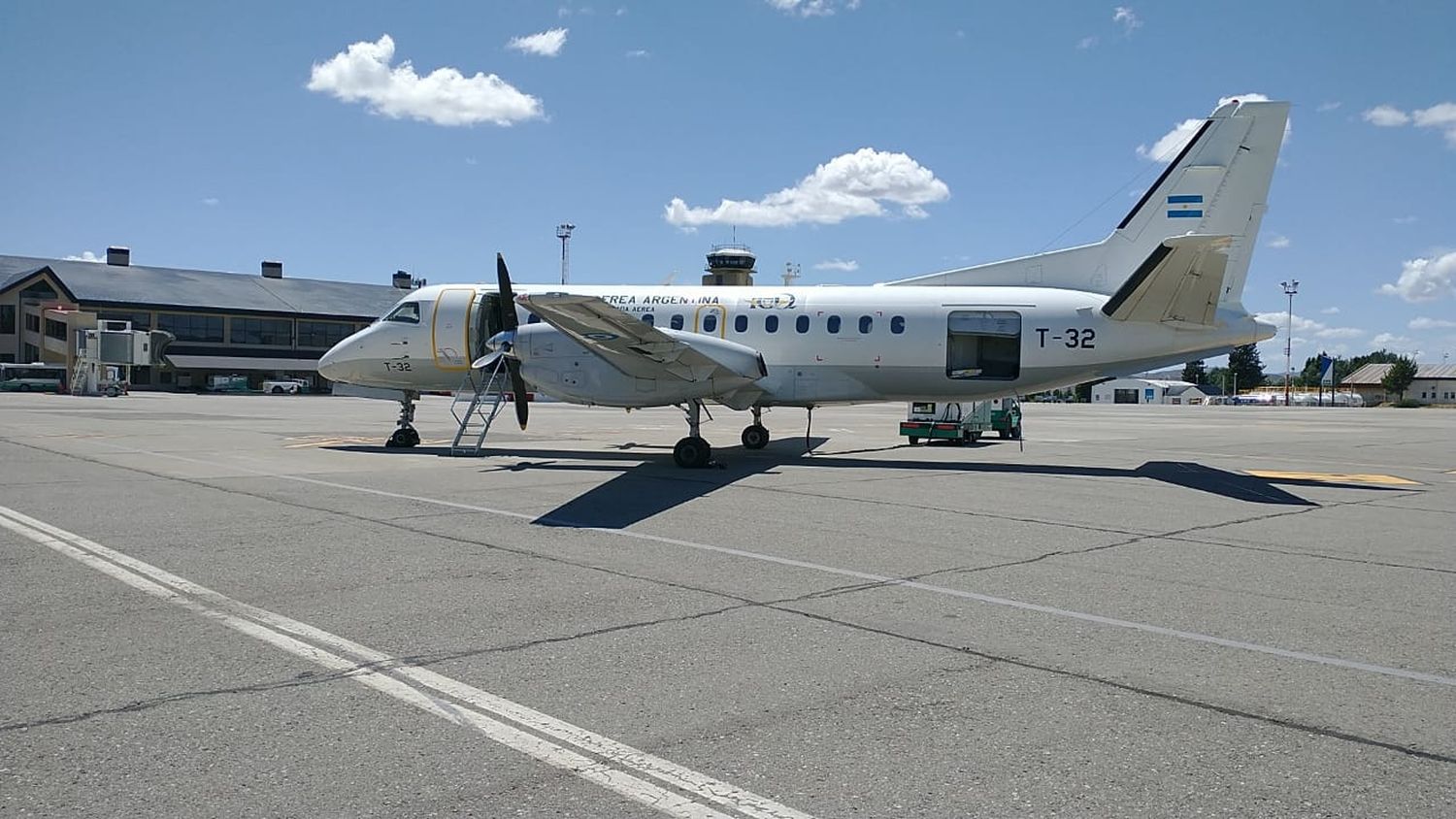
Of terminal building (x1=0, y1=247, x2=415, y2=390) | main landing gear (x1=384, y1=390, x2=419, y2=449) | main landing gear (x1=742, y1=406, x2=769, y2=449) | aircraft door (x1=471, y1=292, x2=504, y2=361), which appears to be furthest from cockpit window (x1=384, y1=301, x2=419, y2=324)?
terminal building (x1=0, y1=247, x2=415, y2=390)

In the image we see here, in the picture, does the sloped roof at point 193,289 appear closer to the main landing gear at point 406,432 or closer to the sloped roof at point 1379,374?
the main landing gear at point 406,432

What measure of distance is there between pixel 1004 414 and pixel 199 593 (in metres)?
25.9

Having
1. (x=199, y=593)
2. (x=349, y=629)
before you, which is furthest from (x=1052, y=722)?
(x=199, y=593)

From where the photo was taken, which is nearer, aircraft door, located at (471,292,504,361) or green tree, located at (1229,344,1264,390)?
aircraft door, located at (471,292,504,361)

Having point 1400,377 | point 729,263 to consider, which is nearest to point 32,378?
point 729,263

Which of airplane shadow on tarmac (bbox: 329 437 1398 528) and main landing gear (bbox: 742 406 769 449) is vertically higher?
main landing gear (bbox: 742 406 769 449)

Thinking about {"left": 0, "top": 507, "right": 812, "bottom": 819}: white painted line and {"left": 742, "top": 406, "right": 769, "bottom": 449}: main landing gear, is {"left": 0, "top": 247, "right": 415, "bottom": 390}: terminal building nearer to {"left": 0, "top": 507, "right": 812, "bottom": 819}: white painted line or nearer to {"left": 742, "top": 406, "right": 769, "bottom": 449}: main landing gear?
{"left": 742, "top": 406, "right": 769, "bottom": 449}: main landing gear

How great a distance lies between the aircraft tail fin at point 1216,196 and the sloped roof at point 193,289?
85822 mm

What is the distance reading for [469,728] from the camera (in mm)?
4969

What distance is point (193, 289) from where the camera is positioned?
91.7 metres

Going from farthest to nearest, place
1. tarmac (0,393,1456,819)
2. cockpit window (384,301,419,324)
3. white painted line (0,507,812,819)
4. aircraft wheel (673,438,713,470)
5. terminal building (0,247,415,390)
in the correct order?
terminal building (0,247,415,390) < cockpit window (384,301,419,324) < aircraft wheel (673,438,713,470) < tarmac (0,393,1456,819) < white painted line (0,507,812,819)

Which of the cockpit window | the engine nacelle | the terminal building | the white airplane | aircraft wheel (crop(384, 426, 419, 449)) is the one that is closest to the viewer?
the white airplane

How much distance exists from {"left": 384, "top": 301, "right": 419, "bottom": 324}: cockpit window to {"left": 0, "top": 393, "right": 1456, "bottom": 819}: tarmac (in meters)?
8.67

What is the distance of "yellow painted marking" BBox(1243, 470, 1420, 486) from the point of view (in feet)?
60.2
